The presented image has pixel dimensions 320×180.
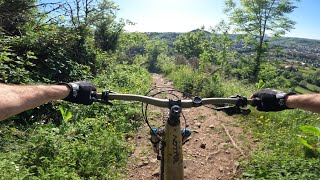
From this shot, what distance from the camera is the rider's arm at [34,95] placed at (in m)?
1.11

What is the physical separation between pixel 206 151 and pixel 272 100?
3.83m

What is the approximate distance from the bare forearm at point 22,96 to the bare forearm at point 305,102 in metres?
1.63

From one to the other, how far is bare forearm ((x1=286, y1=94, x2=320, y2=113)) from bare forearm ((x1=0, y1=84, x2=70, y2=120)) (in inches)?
64.2

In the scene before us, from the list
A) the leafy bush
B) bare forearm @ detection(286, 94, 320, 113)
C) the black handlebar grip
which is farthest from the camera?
the leafy bush

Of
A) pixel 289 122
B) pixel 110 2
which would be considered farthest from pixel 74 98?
pixel 110 2

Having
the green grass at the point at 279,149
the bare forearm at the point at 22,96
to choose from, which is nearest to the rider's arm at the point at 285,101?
the bare forearm at the point at 22,96

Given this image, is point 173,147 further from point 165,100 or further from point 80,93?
point 80,93

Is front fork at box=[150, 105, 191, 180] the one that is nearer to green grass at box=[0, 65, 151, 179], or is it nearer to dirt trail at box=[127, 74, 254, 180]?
green grass at box=[0, 65, 151, 179]

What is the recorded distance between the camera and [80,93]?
6.46ft

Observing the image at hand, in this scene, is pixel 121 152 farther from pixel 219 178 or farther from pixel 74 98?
pixel 74 98

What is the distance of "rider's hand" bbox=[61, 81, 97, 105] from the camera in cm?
192

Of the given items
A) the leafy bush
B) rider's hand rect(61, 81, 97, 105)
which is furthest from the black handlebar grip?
the leafy bush

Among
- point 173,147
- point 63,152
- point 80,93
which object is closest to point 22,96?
point 80,93

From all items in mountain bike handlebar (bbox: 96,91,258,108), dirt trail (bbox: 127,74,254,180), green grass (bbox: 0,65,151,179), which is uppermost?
mountain bike handlebar (bbox: 96,91,258,108)
